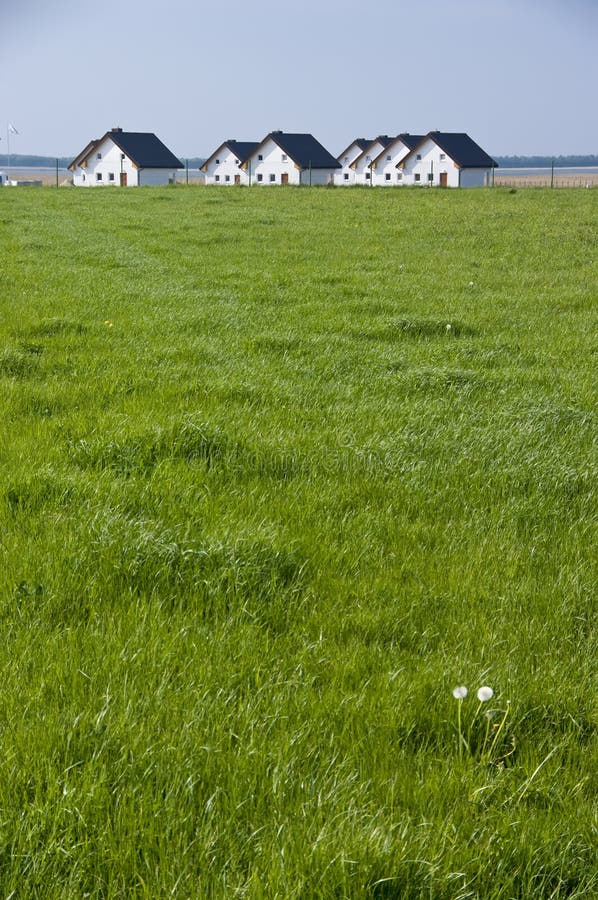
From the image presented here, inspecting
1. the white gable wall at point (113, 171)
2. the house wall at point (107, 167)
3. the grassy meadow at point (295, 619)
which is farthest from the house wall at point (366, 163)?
the grassy meadow at point (295, 619)

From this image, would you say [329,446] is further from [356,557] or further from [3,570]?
[3,570]

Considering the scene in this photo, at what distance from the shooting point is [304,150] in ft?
335

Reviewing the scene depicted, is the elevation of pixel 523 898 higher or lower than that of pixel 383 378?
lower

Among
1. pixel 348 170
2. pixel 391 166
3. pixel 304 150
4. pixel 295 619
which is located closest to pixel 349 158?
pixel 348 170

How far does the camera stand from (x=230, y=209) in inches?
1219

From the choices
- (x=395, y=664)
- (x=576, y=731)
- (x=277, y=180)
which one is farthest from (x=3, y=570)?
(x=277, y=180)

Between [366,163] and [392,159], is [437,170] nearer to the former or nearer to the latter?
[392,159]

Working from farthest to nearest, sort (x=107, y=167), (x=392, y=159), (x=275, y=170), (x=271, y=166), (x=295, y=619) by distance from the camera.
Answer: (x=392, y=159) < (x=271, y=166) < (x=275, y=170) < (x=107, y=167) < (x=295, y=619)

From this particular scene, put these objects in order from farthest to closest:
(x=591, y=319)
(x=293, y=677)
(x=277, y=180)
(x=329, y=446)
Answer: (x=277, y=180)
(x=591, y=319)
(x=329, y=446)
(x=293, y=677)

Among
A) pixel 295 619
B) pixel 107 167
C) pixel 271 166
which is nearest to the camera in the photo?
pixel 295 619

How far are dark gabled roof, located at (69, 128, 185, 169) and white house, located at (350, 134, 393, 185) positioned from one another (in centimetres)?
3152

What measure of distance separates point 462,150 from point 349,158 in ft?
107

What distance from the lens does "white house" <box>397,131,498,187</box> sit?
319 ft

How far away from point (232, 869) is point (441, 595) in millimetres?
1881
